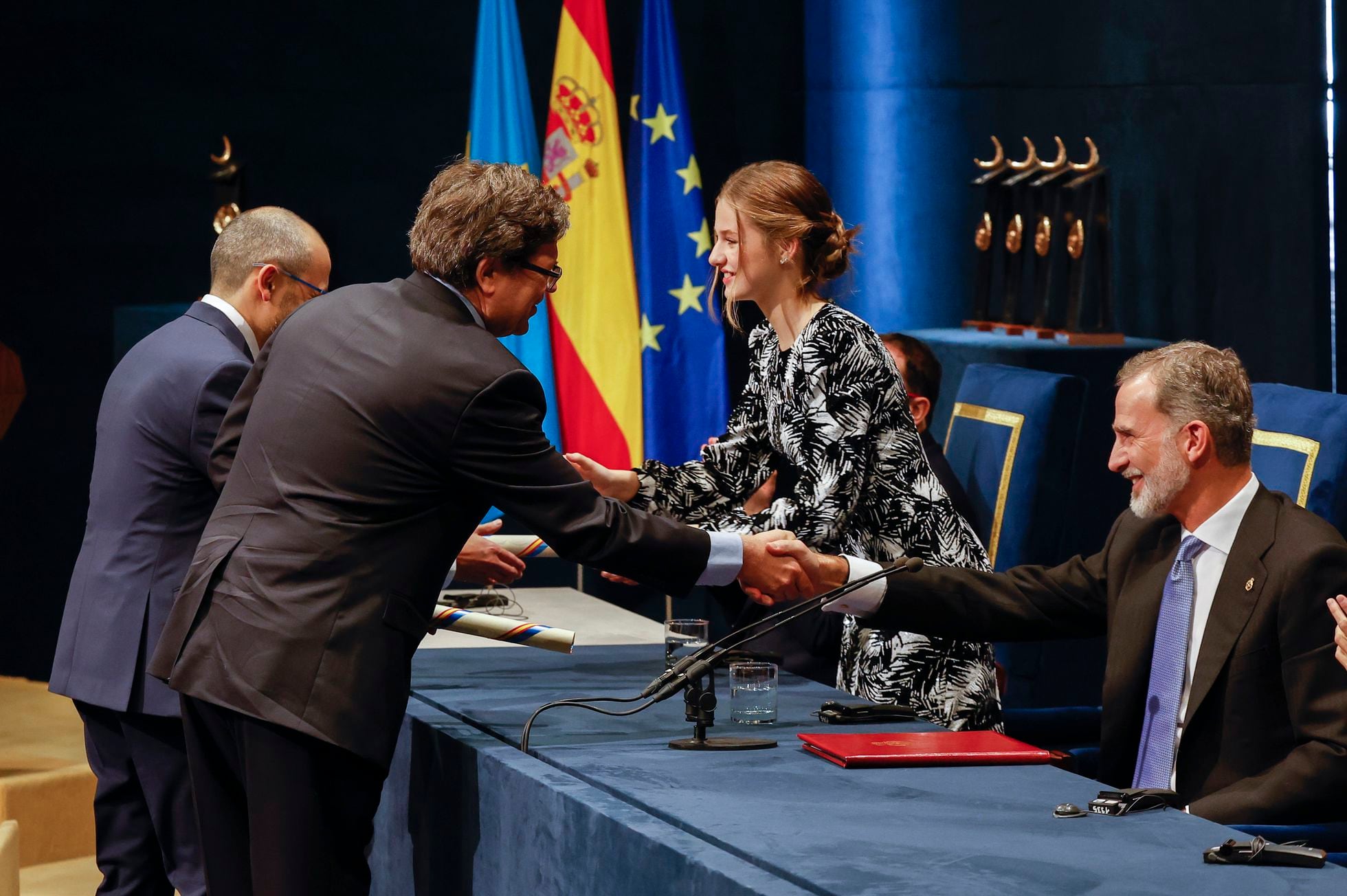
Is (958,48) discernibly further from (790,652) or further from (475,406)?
(475,406)

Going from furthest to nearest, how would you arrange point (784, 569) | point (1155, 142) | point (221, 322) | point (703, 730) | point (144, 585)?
point (1155, 142) < point (221, 322) < point (144, 585) < point (784, 569) < point (703, 730)

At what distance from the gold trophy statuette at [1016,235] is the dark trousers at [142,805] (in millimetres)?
3188

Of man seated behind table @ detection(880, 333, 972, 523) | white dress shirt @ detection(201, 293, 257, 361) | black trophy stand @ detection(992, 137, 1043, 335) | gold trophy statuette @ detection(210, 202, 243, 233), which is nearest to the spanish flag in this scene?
gold trophy statuette @ detection(210, 202, 243, 233)

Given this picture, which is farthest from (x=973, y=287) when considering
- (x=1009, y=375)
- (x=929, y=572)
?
(x=929, y=572)

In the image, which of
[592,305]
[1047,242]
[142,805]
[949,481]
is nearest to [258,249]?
[142,805]

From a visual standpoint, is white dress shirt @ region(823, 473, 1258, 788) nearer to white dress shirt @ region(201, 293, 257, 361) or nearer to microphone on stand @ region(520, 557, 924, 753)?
microphone on stand @ region(520, 557, 924, 753)

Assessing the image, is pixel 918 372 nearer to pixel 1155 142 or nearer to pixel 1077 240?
pixel 1077 240

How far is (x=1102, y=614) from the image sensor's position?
9.92 feet

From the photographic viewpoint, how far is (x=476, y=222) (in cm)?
244

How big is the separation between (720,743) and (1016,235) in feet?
10.7

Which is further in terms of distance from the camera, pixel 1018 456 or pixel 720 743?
pixel 1018 456

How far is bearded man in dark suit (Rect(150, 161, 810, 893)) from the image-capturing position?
89.2 inches

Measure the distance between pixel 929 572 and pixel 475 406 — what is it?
102cm

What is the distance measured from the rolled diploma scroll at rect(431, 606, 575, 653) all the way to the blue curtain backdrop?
9.26ft
